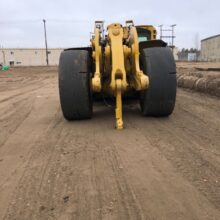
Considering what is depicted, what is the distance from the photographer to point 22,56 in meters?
83.1

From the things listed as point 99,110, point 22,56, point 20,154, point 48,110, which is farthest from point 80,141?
point 22,56

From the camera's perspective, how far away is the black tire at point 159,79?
20.1ft

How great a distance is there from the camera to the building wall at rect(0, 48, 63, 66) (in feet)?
265

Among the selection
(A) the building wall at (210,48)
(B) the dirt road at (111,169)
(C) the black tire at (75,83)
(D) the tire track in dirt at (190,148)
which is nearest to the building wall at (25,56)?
(A) the building wall at (210,48)

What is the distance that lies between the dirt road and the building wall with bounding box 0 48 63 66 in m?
78.8

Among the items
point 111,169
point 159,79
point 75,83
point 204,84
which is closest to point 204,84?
point 204,84

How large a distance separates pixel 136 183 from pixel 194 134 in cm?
228

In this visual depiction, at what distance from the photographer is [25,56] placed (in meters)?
83.5

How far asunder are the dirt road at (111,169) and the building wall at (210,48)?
8895 centimetres

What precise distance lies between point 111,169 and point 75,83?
261 centimetres

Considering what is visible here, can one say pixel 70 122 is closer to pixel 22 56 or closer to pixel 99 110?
pixel 99 110

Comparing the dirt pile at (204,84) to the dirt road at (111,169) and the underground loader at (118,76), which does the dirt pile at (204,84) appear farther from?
the underground loader at (118,76)

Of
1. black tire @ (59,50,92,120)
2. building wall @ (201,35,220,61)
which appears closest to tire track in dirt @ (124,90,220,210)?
black tire @ (59,50,92,120)

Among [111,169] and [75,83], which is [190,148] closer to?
[111,169]
